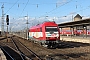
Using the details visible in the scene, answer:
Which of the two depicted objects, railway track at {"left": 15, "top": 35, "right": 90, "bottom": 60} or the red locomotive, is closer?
railway track at {"left": 15, "top": 35, "right": 90, "bottom": 60}

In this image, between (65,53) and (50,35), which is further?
(50,35)

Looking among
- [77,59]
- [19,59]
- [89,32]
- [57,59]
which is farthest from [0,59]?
[89,32]

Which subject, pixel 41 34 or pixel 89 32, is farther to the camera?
pixel 89 32

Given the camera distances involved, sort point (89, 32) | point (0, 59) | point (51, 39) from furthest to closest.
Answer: point (89, 32) → point (51, 39) → point (0, 59)

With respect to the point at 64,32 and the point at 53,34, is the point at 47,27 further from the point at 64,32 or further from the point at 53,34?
the point at 64,32

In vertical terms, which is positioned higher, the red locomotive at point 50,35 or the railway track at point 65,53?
the red locomotive at point 50,35

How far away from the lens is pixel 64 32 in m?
102

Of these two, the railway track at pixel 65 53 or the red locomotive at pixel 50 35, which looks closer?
the railway track at pixel 65 53

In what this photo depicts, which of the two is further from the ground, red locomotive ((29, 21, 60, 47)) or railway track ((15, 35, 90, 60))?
red locomotive ((29, 21, 60, 47))

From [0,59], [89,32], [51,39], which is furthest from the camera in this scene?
[89,32]

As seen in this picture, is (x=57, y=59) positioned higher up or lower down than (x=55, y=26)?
lower down

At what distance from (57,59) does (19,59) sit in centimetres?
304

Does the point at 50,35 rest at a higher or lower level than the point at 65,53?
higher

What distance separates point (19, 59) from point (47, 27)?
10746mm
